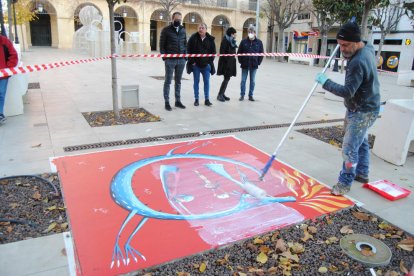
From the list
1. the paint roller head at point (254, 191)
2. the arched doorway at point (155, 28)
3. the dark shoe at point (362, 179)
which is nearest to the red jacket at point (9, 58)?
the paint roller head at point (254, 191)

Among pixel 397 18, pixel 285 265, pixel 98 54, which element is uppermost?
pixel 397 18

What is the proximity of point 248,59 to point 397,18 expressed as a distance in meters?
20.7

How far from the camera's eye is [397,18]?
80.6ft

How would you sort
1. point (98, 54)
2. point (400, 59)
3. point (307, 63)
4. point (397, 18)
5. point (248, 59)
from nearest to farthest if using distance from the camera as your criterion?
point (248, 59) < point (98, 54) < point (397, 18) < point (400, 59) < point (307, 63)

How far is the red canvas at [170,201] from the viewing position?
9.97ft

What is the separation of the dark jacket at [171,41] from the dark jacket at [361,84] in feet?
14.9

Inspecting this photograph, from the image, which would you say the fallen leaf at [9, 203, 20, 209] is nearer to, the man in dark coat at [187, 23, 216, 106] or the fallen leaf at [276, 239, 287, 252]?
the fallen leaf at [276, 239, 287, 252]

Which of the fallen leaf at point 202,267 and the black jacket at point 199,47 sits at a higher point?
the black jacket at point 199,47

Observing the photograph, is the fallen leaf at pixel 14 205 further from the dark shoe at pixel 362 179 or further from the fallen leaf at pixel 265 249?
the dark shoe at pixel 362 179

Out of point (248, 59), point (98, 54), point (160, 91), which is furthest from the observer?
point (98, 54)

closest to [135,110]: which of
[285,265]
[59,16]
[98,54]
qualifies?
[285,265]

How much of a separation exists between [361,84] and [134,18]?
4070 cm

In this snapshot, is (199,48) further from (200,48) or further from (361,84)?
(361,84)

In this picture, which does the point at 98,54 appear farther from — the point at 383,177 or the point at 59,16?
the point at 383,177
